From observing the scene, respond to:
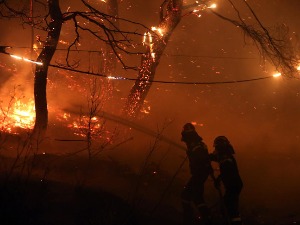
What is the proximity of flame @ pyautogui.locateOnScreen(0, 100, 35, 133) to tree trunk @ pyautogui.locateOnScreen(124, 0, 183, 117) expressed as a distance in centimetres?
358

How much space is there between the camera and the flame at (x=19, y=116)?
36.0 feet

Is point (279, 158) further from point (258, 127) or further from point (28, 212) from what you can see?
point (28, 212)

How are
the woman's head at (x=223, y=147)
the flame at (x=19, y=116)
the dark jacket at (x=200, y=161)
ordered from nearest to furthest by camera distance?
1. the woman's head at (x=223, y=147)
2. the dark jacket at (x=200, y=161)
3. the flame at (x=19, y=116)

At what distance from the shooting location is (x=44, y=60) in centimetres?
893

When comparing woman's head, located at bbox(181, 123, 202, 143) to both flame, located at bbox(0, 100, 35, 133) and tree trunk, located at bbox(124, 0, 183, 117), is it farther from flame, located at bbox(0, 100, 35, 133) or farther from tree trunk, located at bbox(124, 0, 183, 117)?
flame, located at bbox(0, 100, 35, 133)

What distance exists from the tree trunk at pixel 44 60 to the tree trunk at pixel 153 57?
10.9 ft

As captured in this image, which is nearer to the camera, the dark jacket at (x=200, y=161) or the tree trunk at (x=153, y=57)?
the dark jacket at (x=200, y=161)

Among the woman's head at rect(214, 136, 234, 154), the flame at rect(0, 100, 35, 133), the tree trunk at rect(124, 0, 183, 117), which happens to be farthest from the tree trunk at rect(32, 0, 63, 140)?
the woman's head at rect(214, 136, 234, 154)

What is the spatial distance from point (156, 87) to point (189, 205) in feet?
30.3

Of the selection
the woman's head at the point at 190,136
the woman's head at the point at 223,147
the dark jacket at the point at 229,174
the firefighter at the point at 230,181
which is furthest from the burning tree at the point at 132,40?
the dark jacket at the point at 229,174

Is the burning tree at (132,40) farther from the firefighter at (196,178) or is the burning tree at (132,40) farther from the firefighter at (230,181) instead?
the firefighter at (230,181)

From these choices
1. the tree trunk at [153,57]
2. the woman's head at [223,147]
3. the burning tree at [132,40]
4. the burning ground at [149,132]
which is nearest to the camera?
the burning ground at [149,132]

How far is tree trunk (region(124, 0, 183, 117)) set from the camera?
37.3 feet

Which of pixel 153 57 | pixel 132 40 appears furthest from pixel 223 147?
pixel 153 57
